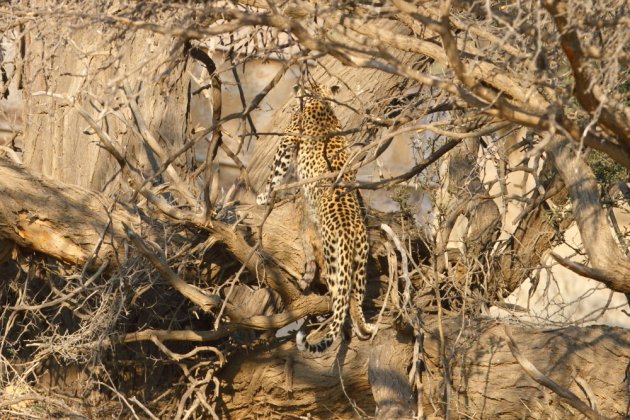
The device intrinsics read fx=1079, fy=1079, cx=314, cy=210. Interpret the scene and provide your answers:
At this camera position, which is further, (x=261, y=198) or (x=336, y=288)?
(x=261, y=198)

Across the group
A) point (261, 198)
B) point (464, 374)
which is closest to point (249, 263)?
point (261, 198)

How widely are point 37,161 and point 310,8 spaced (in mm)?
3797

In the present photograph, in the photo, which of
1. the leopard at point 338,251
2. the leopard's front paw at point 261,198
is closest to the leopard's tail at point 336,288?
the leopard at point 338,251

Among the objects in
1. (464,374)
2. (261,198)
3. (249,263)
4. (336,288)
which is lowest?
(464,374)

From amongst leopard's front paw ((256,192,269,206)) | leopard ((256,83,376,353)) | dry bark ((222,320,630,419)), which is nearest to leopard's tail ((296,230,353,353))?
leopard ((256,83,376,353))

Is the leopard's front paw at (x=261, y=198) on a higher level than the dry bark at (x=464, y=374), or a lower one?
higher

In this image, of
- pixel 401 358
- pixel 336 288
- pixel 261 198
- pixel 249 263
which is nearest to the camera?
pixel 401 358

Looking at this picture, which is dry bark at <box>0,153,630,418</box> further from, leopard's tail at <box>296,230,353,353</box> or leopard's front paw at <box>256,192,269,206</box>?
leopard's front paw at <box>256,192,269,206</box>

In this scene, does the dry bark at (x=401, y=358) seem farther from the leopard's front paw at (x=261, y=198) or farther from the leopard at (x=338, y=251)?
the leopard's front paw at (x=261, y=198)

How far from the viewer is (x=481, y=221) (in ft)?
22.0

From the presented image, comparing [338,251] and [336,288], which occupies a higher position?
[338,251]

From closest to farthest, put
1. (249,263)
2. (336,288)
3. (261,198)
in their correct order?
(249,263), (336,288), (261,198)

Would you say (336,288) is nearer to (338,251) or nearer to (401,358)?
(338,251)

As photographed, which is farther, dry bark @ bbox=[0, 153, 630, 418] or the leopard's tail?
the leopard's tail
